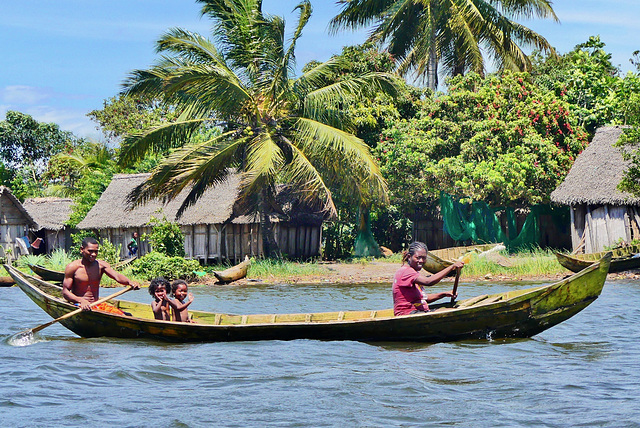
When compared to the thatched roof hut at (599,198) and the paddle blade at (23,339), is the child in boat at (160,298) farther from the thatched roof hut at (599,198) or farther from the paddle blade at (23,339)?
the thatched roof hut at (599,198)

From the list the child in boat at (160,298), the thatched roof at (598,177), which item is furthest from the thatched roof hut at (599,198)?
the child in boat at (160,298)

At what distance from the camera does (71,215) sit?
101 feet

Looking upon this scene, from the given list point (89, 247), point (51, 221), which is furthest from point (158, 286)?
point (51, 221)

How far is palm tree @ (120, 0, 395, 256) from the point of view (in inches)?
839

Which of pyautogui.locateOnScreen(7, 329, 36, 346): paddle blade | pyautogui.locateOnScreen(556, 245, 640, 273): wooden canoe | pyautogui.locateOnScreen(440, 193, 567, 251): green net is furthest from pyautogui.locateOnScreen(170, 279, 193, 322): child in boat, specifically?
pyautogui.locateOnScreen(440, 193, 567, 251): green net

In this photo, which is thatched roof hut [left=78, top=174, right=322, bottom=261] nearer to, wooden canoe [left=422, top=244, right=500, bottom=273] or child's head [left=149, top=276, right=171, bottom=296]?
wooden canoe [left=422, top=244, right=500, bottom=273]

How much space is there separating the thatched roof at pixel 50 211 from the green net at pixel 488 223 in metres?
15.5

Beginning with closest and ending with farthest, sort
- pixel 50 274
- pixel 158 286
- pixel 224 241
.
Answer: pixel 158 286, pixel 50 274, pixel 224 241

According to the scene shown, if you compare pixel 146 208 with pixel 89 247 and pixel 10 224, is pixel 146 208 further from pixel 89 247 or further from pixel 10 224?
pixel 89 247

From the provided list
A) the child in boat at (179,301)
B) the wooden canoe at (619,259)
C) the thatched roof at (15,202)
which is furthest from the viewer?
the thatched roof at (15,202)

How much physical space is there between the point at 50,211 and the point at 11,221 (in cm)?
475

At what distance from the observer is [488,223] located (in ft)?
81.6

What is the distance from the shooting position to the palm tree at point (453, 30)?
27.6 meters

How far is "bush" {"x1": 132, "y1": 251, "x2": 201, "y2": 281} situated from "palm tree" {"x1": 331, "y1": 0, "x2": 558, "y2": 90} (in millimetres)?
11822
